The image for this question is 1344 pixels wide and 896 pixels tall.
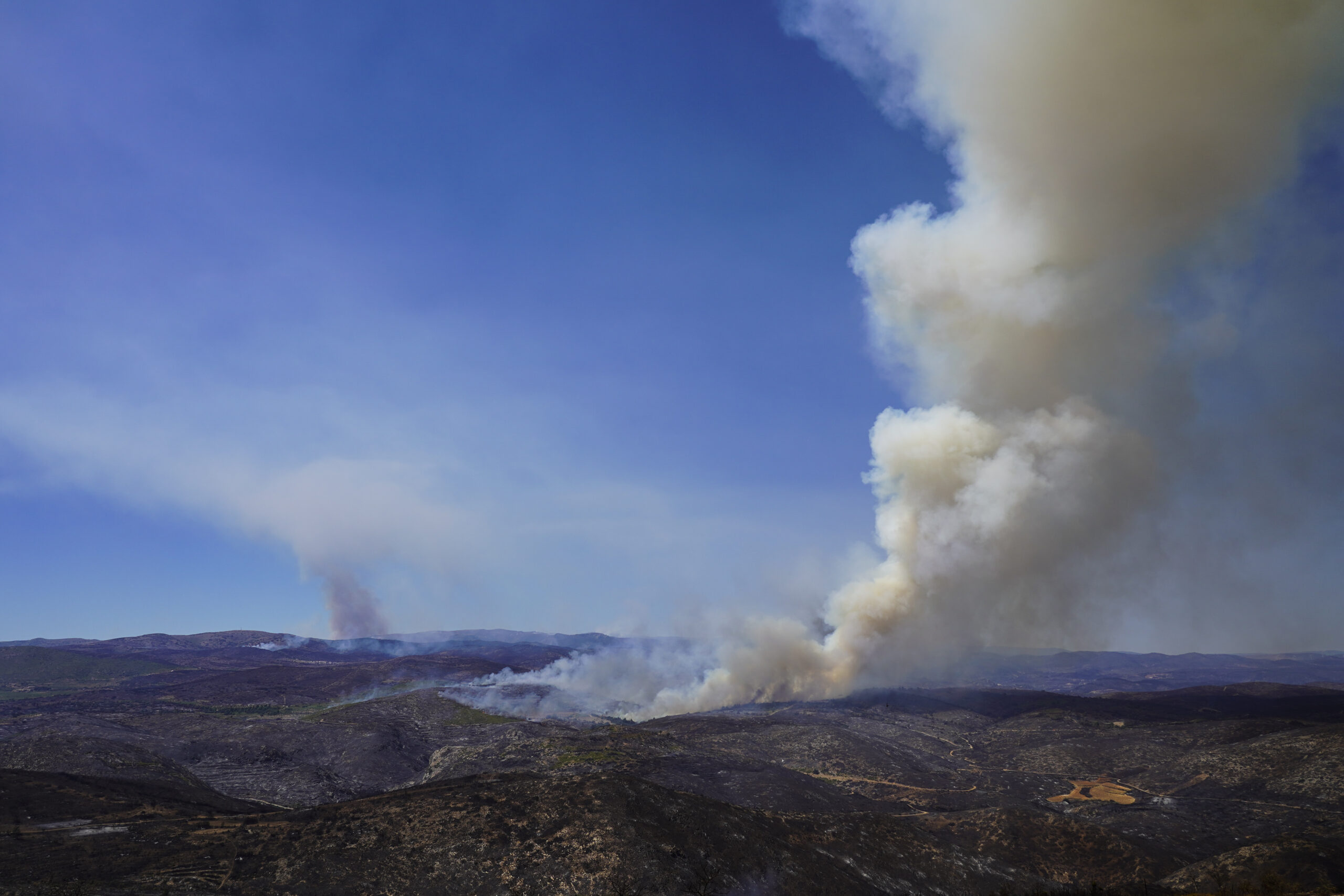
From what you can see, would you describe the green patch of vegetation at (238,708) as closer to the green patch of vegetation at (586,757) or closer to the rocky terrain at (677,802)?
the rocky terrain at (677,802)

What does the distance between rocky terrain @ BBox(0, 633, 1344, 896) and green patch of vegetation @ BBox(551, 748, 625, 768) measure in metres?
0.47

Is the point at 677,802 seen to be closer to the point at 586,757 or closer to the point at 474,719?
the point at 586,757

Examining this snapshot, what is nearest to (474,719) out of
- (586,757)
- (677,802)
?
(586,757)

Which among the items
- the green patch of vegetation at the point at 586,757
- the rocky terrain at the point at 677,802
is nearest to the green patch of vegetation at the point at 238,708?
the rocky terrain at the point at 677,802

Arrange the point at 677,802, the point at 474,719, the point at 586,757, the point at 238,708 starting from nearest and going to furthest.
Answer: the point at 677,802 < the point at 586,757 < the point at 474,719 < the point at 238,708

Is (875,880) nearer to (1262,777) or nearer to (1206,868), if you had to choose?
(1206,868)

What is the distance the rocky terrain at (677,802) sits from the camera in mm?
46156

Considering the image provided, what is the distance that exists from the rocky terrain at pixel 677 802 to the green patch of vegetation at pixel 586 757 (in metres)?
0.47

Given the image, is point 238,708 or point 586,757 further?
point 238,708

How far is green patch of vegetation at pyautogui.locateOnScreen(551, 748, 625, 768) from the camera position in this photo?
8488cm

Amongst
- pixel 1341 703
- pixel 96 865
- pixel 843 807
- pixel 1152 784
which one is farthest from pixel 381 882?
pixel 1341 703

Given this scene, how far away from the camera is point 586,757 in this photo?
284 ft

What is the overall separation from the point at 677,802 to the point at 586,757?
114 feet

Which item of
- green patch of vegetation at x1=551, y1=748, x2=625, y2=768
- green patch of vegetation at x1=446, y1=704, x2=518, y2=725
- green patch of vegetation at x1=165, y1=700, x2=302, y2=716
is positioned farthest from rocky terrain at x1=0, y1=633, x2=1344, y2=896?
green patch of vegetation at x1=165, y1=700, x2=302, y2=716
